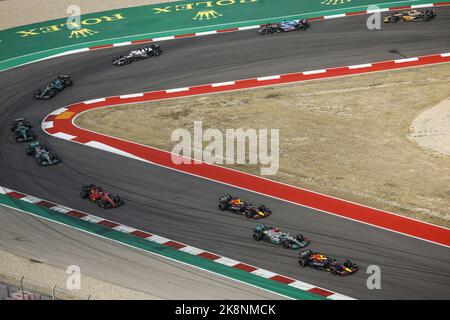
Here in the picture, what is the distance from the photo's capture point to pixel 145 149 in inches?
1817

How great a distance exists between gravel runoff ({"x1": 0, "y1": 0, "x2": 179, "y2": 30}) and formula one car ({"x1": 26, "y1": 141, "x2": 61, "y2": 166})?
22.7m

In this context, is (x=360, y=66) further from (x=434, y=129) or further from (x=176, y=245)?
(x=176, y=245)

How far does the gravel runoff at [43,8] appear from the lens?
218ft

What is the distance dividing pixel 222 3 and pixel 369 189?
29.8 meters

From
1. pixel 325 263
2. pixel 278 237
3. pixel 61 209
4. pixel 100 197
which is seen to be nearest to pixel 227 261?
pixel 278 237

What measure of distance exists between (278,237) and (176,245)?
4.22 meters

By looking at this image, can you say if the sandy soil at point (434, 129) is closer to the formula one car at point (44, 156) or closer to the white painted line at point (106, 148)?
the white painted line at point (106, 148)

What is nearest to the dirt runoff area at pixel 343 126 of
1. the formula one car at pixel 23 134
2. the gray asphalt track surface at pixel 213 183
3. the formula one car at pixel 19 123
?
the gray asphalt track surface at pixel 213 183

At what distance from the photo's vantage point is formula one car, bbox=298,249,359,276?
33.9 metres

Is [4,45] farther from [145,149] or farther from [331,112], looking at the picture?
[331,112]

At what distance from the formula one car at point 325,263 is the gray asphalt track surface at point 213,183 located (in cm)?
25

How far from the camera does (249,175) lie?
42906 millimetres

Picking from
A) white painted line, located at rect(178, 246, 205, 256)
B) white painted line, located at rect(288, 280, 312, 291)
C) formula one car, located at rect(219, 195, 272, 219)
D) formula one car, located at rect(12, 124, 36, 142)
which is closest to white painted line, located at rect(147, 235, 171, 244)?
white painted line, located at rect(178, 246, 205, 256)
